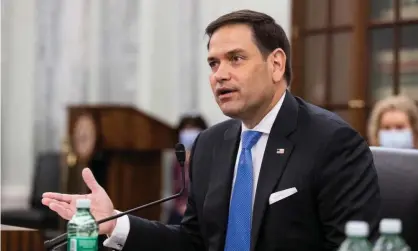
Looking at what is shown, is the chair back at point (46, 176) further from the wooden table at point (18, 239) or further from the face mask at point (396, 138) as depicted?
the wooden table at point (18, 239)

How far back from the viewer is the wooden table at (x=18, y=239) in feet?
9.39

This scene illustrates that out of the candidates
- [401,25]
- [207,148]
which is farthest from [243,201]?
[401,25]

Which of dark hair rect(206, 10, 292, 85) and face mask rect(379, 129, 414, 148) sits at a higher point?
dark hair rect(206, 10, 292, 85)

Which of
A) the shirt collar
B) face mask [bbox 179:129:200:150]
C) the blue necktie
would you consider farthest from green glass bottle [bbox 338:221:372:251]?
face mask [bbox 179:129:200:150]

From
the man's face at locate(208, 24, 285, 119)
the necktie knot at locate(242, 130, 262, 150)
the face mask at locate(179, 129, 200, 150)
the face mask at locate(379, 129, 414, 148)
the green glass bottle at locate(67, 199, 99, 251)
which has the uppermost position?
Answer: the man's face at locate(208, 24, 285, 119)

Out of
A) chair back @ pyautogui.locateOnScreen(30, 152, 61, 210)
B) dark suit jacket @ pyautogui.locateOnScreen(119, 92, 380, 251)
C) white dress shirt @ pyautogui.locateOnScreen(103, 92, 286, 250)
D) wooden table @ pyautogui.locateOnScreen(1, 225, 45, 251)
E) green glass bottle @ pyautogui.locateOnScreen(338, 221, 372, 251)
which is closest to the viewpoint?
green glass bottle @ pyautogui.locateOnScreen(338, 221, 372, 251)

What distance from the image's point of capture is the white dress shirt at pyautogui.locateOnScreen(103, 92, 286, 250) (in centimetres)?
229

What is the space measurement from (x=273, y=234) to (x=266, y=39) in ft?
1.71

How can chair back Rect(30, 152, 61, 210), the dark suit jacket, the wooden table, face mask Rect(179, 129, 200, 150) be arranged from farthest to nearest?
chair back Rect(30, 152, 61, 210) → face mask Rect(179, 129, 200, 150) → the wooden table → the dark suit jacket

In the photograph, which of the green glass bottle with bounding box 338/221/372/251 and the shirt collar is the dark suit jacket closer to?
the shirt collar

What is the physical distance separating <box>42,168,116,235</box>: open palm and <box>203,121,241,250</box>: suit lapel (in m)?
0.28

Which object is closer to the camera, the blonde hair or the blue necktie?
the blue necktie

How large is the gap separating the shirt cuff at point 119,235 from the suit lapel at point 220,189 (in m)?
0.22

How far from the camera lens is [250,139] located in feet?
7.70
